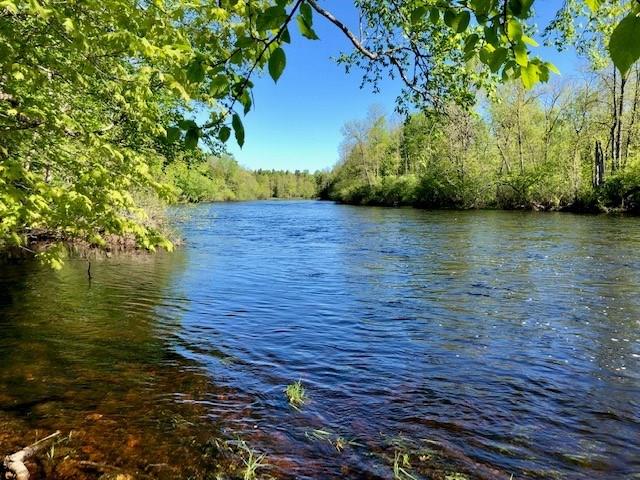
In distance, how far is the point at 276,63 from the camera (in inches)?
80.7

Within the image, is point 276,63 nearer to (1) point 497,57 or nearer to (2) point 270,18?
(2) point 270,18

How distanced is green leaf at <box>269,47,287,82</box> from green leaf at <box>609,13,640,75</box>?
1.21 meters

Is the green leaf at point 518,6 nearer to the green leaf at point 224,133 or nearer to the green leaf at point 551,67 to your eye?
the green leaf at point 551,67

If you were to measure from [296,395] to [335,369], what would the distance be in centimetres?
131

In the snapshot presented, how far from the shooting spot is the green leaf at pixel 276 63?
2037 millimetres

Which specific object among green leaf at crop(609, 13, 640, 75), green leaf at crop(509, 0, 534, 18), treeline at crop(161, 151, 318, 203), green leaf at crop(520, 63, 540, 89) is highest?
treeline at crop(161, 151, 318, 203)

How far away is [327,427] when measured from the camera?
5.60 m

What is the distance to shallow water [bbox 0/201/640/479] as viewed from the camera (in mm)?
5039

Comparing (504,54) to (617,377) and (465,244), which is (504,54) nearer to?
(617,377)

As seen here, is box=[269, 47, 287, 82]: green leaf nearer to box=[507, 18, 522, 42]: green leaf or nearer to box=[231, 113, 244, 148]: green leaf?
box=[231, 113, 244, 148]: green leaf

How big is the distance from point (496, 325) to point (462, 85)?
16.5 feet

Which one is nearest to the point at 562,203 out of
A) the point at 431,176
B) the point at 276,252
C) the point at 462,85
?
the point at 431,176

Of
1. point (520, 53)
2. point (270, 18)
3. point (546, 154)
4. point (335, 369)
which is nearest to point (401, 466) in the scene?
point (335, 369)

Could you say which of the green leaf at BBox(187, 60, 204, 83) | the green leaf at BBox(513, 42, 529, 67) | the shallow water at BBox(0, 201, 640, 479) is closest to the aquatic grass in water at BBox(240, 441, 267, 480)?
the shallow water at BBox(0, 201, 640, 479)
